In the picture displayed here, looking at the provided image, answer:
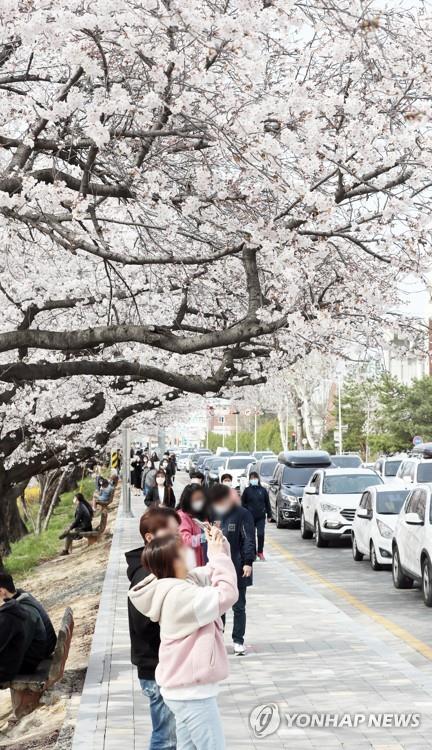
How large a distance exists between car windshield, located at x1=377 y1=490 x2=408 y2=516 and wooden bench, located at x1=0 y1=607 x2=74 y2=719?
36.8 feet

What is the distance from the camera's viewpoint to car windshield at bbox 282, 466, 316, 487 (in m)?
30.7

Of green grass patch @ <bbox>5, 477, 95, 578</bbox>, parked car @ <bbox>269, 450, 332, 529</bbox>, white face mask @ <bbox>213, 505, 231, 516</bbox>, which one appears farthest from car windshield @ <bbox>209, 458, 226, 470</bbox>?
white face mask @ <bbox>213, 505, 231, 516</bbox>

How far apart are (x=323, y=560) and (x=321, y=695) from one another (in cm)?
1301

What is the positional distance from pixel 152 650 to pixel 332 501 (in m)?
18.0

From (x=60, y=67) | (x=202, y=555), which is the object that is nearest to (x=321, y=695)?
(x=202, y=555)

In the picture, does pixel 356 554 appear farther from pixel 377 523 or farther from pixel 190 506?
pixel 190 506

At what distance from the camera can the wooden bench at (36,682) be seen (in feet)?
30.2

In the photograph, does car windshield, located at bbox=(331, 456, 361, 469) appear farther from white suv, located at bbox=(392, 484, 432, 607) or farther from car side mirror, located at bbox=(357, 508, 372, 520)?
white suv, located at bbox=(392, 484, 432, 607)

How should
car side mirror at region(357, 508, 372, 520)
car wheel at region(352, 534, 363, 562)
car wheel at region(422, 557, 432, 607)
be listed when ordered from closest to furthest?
car wheel at region(422, 557, 432, 607)
car side mirror at region(357, 508, 372, 520)
car wheel at region(352, 534, 363, 562)

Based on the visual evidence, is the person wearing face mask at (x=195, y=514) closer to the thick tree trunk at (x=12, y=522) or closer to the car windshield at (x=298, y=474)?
the thick tree trunk at (x=12, y=522)

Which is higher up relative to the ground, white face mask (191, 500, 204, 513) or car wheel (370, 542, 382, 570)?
white face mask (191, 500, 204, 513)

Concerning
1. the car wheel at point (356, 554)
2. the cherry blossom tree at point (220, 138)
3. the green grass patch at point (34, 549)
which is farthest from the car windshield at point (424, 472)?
the cherry blossom tree at point (220, 138)

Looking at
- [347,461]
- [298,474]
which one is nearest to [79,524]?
[298,474]

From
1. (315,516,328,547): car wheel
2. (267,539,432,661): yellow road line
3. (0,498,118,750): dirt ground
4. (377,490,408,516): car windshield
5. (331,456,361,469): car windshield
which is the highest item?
(331,456,361,469): car windshield
